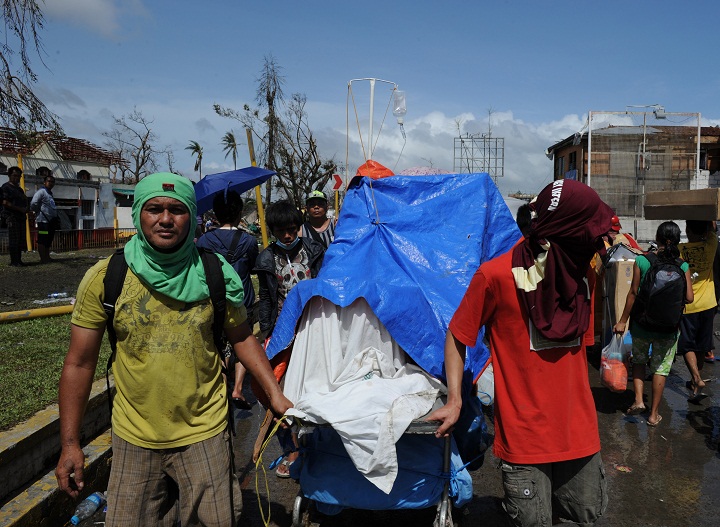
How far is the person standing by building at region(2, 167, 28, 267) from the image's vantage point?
11172 millimetres

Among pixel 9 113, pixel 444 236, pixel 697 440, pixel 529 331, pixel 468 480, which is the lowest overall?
pixel 697 440

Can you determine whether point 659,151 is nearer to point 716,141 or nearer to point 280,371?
point 716,141

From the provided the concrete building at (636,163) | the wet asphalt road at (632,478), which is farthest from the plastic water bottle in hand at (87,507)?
the concrete building at (636,163)

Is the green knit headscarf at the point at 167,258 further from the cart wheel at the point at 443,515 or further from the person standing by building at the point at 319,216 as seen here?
the person standing by building at the point at 319,216

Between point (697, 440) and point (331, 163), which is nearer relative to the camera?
point (697, 440)

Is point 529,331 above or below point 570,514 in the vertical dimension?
above

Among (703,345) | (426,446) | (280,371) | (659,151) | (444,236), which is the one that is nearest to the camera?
(426,446)

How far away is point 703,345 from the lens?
5.86 metres

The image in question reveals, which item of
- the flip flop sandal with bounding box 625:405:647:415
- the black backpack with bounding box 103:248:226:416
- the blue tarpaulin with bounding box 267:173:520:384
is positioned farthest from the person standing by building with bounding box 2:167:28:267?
the flip flop sandal with bounding box 625:405:647:415

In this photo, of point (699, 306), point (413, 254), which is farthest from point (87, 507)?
point (699, 306)

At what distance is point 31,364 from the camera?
539cm

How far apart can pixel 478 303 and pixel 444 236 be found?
144cm

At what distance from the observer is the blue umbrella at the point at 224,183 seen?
501cm

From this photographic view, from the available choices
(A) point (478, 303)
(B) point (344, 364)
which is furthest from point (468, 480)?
(A) point (478, 303)
